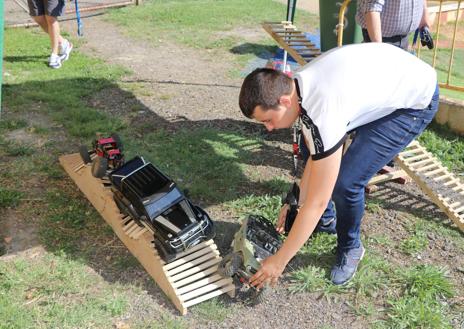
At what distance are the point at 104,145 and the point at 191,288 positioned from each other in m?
1.61

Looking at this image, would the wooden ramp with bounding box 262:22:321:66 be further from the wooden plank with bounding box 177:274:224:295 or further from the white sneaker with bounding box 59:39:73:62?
the white sneaker with bounding box 59:39:73:62

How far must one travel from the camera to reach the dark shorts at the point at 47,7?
745 cm

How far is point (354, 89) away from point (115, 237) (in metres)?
2.24

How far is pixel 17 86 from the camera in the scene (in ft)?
22.2

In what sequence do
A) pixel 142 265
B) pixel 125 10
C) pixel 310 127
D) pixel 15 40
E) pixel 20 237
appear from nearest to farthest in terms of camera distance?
pixel 310 127 < pixel 142 265 < pixel 20 237 < pixel 15 40 < pixel 125 10

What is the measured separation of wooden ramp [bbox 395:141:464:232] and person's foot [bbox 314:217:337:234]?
0.86m

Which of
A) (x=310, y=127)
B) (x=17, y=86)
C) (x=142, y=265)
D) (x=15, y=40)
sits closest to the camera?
(x=310, y=127)

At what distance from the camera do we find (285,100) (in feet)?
8.28

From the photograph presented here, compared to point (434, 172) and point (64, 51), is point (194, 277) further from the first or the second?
point (64, 51)

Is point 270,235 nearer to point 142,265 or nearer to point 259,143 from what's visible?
point 142,265

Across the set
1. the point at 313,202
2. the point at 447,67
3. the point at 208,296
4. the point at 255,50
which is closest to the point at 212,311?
the point at 208,296

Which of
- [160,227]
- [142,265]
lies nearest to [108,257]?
[142,265]

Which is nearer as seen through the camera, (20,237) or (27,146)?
(20,237)

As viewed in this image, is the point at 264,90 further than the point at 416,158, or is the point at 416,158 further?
the point at 416,158
